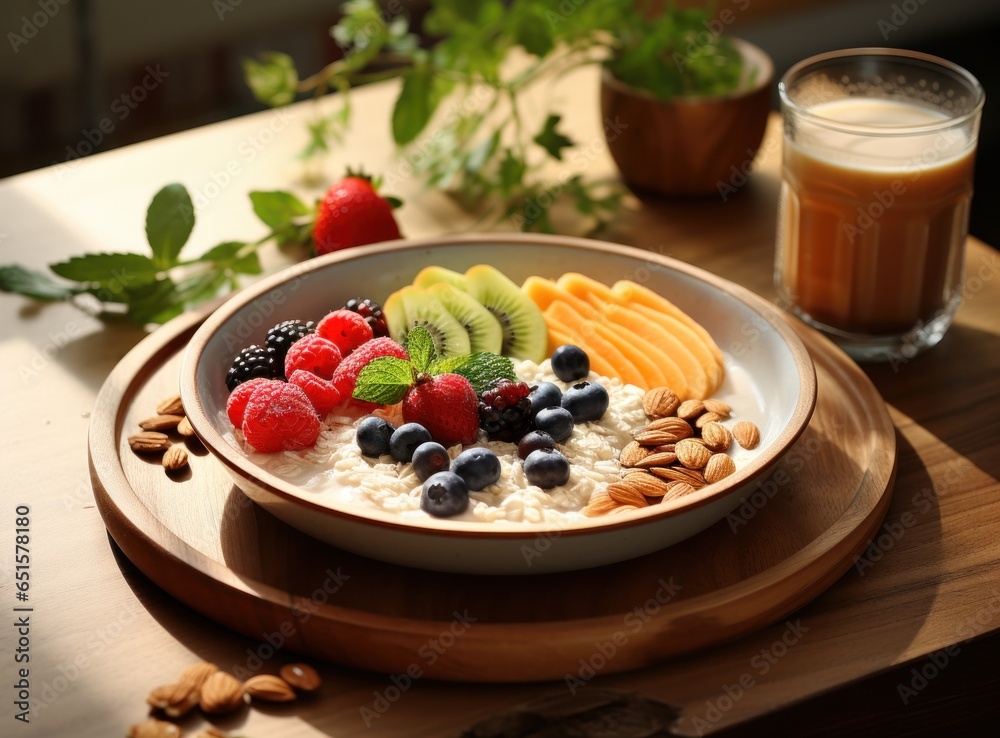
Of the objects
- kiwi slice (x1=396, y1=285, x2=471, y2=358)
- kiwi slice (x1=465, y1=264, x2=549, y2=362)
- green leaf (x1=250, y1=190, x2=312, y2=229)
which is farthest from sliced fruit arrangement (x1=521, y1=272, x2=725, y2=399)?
green leaf (x1=250, y1=190, x2=312, y2=229)

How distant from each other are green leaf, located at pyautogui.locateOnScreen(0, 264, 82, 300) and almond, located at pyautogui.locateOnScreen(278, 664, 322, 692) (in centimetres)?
88

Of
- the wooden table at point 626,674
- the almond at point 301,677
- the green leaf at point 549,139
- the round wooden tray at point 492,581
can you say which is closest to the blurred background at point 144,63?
the wooden table at point 626,674

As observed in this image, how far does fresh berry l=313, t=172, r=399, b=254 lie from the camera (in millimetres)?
1769

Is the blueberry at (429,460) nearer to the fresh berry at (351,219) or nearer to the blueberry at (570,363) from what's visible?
the blueberry at (570,363)

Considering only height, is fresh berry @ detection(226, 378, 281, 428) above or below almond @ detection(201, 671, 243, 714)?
above

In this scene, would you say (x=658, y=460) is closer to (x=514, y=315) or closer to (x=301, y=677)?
(x=514, y=315)

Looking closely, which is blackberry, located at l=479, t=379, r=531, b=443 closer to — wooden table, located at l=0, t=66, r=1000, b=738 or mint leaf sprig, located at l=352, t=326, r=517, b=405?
mint leaf sprig, located at l=352, t=326, r=517, b=405

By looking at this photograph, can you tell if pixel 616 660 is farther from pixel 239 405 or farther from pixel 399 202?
pixel 399 202

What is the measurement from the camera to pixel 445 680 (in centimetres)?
110

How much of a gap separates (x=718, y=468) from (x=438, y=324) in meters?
0.46

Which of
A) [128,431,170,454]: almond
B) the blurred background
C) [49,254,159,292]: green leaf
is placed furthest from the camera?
the blurred background

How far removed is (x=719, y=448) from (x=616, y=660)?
0.34 meters

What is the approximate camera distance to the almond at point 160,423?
4.68 feet

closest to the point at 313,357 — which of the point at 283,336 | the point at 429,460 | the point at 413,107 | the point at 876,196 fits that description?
the point at 283,336
